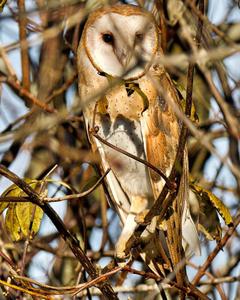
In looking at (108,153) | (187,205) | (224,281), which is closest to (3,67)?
(108,153)

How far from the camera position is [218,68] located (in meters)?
3.07

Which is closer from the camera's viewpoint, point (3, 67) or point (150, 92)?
point (150, 92)

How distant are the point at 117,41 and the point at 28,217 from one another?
1.09 m

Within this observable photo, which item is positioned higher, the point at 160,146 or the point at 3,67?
the point at 3,67

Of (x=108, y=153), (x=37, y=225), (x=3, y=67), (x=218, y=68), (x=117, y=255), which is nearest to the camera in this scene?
(x=37, y=225)

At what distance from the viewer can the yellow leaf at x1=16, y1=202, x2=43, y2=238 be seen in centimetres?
283

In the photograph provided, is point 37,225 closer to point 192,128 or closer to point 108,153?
point 108,153

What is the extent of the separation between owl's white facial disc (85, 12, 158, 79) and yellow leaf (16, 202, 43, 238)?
34.1 inches

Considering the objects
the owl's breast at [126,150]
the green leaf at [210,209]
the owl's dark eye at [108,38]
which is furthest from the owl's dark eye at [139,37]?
the green leaf at [210,209]

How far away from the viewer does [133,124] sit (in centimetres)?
355

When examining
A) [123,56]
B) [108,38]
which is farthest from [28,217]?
[108,38]

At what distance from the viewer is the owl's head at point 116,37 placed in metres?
3.50

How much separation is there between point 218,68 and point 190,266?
106 cm

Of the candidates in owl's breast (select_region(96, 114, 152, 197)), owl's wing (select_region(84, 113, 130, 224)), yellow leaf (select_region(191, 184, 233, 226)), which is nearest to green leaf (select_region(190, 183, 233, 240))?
yellow leaf (select_region(191, 184, 233, 226))
